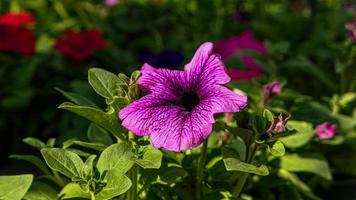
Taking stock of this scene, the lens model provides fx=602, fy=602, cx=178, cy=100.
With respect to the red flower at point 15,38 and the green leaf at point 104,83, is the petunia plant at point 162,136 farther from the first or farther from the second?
the red flower at point 15,38

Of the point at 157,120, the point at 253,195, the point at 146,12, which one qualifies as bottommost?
the point at 253,195

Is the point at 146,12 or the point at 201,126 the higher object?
the point at 201,126

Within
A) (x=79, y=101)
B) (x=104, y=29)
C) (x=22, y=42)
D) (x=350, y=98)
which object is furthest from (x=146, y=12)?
(x=79, y=101)

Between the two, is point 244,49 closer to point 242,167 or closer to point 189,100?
point 189,100

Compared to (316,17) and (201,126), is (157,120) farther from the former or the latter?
(316,17)

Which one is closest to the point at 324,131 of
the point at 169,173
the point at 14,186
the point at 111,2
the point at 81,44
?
the point at 169,173

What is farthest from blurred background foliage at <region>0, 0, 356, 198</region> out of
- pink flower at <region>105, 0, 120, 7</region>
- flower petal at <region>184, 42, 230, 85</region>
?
flower petal at <region>184, 42, 230, 85</region>

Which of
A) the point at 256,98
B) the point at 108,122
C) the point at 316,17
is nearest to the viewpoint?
the point at 108,122
